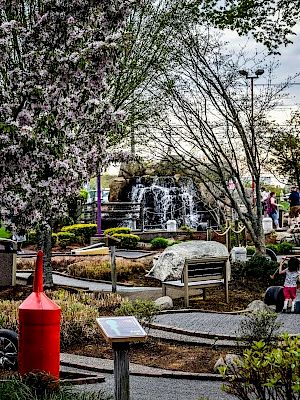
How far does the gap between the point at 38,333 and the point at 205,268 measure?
8.24 meters

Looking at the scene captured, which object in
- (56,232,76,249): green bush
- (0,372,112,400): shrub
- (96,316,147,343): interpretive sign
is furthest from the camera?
(56,232,76,249): green bush

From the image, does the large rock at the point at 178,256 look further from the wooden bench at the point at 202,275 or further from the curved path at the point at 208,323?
the curved path at the point at 208,323

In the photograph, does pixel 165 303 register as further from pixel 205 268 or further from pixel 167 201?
pixel 167 201

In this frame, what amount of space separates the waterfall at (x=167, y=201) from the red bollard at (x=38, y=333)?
32112mm

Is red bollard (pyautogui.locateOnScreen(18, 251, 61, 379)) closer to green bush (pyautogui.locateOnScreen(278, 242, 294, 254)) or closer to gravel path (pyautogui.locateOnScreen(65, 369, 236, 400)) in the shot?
gravel path (pyautogui.locateOnScreen(65, 369, 236, 400))

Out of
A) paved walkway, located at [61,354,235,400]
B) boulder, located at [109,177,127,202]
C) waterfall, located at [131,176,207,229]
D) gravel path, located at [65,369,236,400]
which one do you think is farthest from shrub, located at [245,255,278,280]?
boulder, located at [109,177,127,202]

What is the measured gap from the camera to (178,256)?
17062 millimetres

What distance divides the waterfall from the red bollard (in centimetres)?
3211

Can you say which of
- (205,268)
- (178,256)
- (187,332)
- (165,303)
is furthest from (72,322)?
(178,256)

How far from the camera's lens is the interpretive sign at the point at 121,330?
5.71 meters

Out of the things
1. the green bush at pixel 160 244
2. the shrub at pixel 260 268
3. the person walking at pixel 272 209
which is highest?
the person walking at pixel 272 209

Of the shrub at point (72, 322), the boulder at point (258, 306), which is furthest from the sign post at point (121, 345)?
the boulder at point (258, 306)

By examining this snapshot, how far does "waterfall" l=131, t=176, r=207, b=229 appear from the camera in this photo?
3934 centimetres

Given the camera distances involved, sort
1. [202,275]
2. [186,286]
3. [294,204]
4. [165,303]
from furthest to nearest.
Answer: [294,204]
[202,275]
[186,286]
[165,303]
